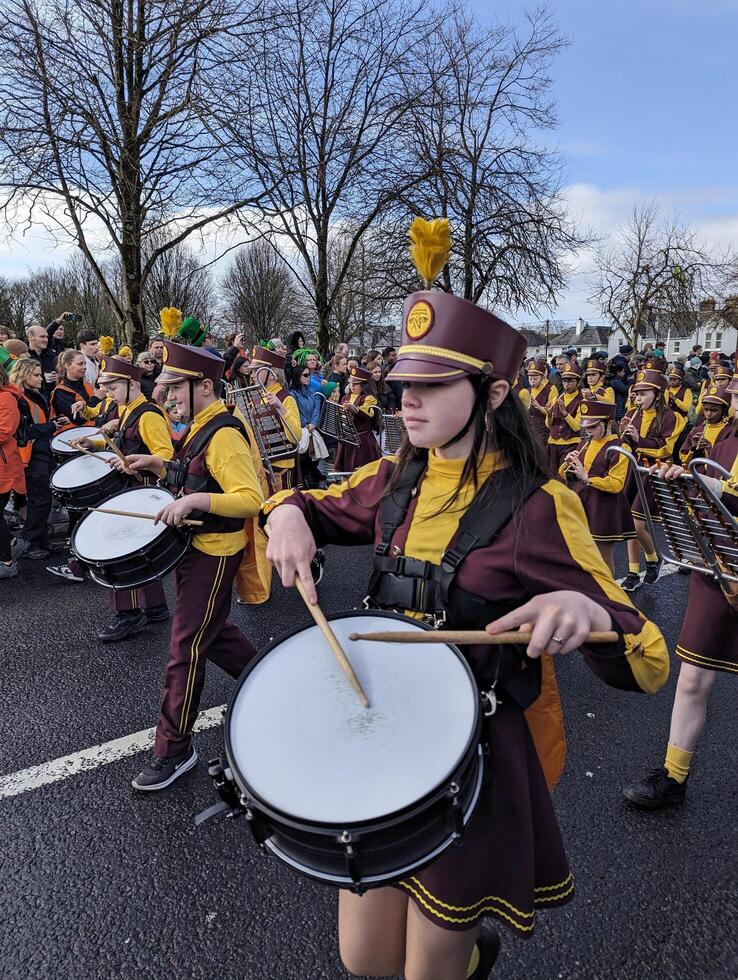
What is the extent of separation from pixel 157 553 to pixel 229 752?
6.68ft

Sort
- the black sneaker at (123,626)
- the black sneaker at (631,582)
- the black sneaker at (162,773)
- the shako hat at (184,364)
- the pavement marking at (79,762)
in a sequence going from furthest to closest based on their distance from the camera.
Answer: the black sneaker at (631,582) → the black sneaker at (123,626) → the shako hat at (184,364) → the pavement marking at (79,762) → the black sneaker at (162,773)

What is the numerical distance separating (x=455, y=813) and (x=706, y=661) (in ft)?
6.80

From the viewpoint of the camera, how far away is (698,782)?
3215 millimetres

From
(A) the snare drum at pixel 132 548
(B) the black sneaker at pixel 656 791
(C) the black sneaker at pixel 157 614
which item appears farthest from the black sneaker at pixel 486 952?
(C) the black sneaker at pixel 157 614

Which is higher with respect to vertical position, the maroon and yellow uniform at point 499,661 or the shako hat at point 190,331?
the shako hat at point 190,331

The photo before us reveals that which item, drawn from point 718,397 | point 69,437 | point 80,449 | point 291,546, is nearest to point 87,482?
point 80,449

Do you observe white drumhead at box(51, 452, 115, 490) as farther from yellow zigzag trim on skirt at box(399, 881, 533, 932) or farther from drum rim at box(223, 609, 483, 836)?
yellow zigzag trim on skirt at box(399, 881, 533, 932)

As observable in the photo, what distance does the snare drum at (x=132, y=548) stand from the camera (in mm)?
3250

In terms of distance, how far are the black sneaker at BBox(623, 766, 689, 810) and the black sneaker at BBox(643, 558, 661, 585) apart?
354cm

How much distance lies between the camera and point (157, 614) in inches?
205

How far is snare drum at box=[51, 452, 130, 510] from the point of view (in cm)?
498

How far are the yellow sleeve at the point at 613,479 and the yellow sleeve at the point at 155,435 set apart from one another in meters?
3.57

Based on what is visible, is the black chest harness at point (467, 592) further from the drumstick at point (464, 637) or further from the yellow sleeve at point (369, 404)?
the yellow sleeve at point (369, 404)

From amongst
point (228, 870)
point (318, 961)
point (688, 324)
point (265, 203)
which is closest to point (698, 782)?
point (318, 961)
